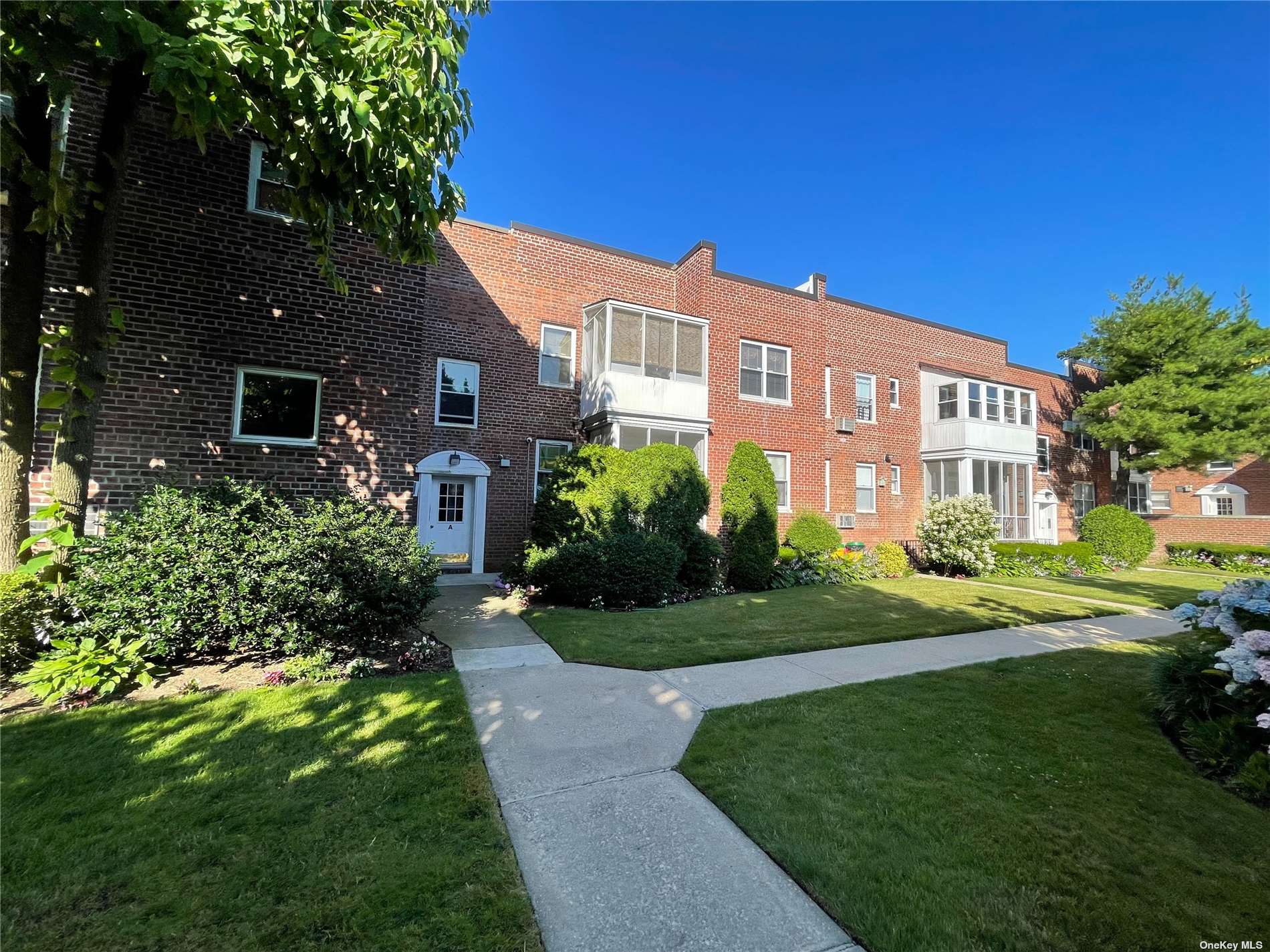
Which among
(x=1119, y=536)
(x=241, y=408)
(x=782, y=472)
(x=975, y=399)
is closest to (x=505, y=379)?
(x=241, y=408)

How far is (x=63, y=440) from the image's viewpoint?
5.06 meters

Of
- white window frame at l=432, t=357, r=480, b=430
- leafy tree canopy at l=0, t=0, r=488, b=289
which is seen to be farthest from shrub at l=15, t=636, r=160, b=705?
white window frame at l=432, t=357, r=480, b=430

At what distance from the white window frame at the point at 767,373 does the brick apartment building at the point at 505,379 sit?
0.06 meters

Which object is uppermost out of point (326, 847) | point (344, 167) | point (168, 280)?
point (344, 167)

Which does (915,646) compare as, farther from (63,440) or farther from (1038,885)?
(63,440)

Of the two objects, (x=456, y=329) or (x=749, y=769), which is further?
(x=456, y=329)

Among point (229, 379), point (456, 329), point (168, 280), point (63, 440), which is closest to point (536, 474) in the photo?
point (456, 329)

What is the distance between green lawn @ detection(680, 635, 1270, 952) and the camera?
7.41 feet

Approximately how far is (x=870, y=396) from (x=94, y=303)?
1827 centimetres

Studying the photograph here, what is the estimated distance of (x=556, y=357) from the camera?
13.5m

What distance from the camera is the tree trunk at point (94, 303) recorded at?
16.6 feet

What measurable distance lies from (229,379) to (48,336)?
2.09 meters

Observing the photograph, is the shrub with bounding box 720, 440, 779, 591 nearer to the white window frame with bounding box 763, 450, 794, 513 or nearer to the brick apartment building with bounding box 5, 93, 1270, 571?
the brick apartment building with bounding box 5, 93, 1270, 571

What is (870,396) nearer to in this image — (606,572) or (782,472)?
(782,472)
